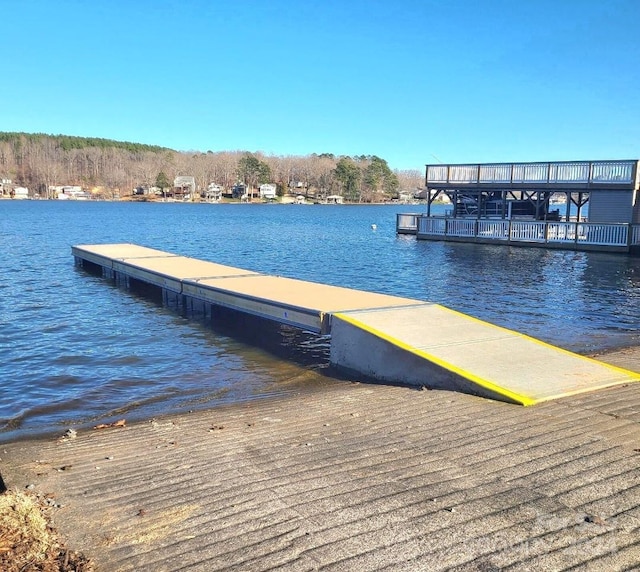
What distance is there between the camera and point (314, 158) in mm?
191500

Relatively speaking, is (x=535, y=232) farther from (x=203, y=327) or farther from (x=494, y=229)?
(x=203, y=327)

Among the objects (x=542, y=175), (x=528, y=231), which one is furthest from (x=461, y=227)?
(x=542, y=175)

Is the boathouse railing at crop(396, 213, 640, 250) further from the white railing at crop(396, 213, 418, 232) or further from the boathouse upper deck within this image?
the white railing at crop(396, 213, 418, 232)

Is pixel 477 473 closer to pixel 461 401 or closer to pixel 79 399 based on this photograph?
pixel 461 401

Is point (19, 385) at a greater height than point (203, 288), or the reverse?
point (203, 288)

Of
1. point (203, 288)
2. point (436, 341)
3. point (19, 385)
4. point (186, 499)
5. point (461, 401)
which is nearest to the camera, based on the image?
point (186, 499)

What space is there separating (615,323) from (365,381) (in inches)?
326

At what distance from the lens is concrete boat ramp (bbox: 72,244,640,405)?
684 centimetres

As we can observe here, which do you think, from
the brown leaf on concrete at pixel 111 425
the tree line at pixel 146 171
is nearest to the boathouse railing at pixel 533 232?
the brown leaf on concrete at pixel 111 425

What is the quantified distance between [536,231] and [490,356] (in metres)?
25.9

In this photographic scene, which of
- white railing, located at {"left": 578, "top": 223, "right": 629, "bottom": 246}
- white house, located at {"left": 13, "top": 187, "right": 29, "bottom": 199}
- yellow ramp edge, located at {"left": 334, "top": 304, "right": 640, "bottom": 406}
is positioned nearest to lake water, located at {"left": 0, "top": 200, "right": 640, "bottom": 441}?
white railing, located at {"left": 578, "top": 223, "right": 629, "bottom": 246}

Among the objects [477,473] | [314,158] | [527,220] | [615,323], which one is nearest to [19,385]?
[477,473]

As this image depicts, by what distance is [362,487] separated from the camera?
14.1ft

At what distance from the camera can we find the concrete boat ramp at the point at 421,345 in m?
6.84
